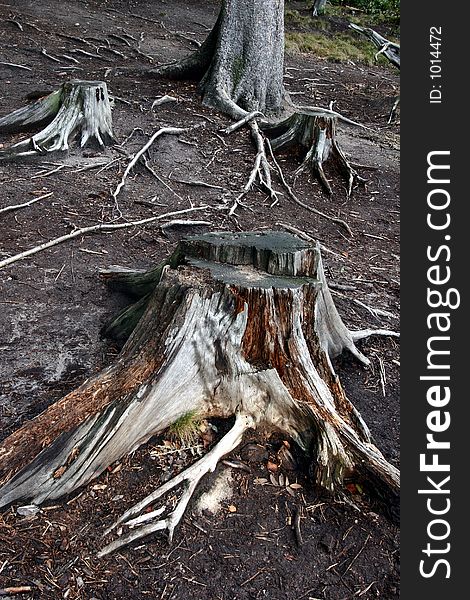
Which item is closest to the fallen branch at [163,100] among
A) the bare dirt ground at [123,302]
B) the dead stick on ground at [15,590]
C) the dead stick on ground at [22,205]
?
the bare dirt ground at [123,302]

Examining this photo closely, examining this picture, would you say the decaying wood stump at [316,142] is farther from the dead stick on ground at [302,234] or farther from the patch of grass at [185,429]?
the patch of grass at [185,429]

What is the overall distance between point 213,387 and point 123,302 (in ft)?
5.33

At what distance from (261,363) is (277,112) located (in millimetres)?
6833

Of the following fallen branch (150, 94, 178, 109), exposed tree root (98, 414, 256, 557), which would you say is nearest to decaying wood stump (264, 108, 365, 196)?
fallen branch (150, 94, 178, 109)

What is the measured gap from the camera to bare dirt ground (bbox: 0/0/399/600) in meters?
2.77

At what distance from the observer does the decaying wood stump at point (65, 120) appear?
24.5 ft

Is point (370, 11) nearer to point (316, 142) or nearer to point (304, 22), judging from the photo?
point (304, 22)

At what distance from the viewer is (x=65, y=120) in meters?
7.65

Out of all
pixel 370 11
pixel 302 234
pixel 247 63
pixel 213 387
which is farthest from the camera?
pixel 370 11

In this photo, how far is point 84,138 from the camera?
770cm

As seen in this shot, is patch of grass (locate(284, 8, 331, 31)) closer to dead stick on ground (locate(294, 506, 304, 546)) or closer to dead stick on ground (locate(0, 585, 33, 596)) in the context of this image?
dead stick on ground (locate(294, 506, 304, 546))

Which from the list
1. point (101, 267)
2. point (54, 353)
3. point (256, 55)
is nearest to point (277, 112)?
point (256, 55)

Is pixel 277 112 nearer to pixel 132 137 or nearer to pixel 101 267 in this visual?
pixel 132 137

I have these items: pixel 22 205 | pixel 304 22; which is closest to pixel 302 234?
pixel 22 205
